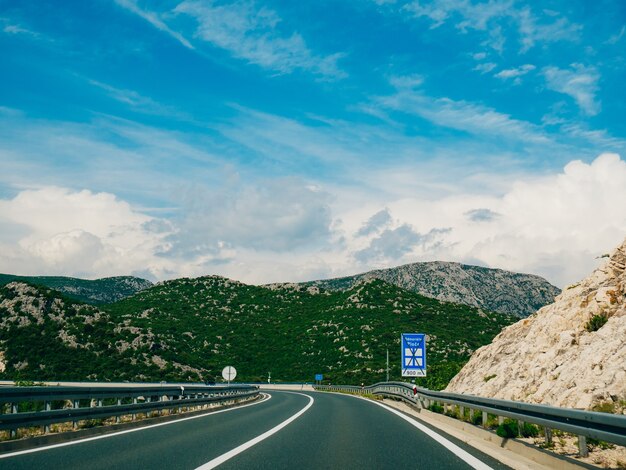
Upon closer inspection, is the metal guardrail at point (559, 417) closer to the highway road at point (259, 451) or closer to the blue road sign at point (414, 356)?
the highway road at point (259, 451)

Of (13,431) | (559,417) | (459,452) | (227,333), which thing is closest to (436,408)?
(459,452)

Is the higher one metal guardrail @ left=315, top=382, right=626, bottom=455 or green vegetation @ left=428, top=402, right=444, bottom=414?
metal guardrail @ left=315, top=382, right=626, bottom=455

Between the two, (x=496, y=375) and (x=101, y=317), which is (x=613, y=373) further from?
(x=101, y=317)

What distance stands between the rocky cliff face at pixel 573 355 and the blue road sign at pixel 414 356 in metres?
2.92

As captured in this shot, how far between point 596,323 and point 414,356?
1064 cm

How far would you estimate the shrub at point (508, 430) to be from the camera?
11.2 m

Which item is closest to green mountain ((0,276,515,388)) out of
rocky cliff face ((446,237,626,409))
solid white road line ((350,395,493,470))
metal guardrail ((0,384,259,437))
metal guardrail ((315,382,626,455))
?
rocky cliff face ((446,237,626,409))

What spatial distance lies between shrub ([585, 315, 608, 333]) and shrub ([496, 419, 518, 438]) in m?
15.8

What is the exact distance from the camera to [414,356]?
33375 mm

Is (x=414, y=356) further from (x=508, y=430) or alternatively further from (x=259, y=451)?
(x=259, y=451)

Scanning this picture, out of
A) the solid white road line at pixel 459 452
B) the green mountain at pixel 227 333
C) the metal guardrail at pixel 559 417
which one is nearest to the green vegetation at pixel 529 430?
the metal guardrail at pixel 559 417

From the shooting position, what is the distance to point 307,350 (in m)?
102

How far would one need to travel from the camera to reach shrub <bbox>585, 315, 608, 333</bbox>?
25312 mm

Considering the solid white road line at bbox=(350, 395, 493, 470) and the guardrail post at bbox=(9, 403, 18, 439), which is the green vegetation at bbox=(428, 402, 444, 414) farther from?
the guardrail post at bbox=(9, 403, 18, 439)
